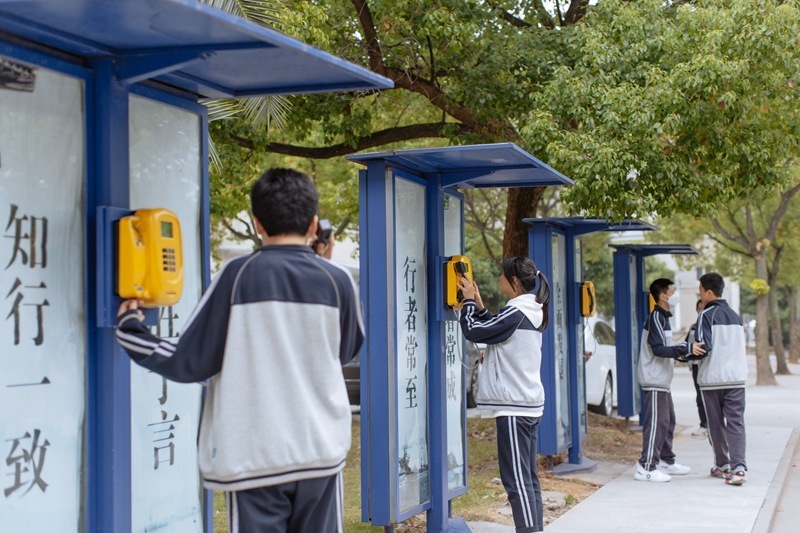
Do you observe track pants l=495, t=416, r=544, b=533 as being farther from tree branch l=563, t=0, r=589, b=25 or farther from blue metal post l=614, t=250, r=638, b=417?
tree branch l=563, t=0, r=589, b=25

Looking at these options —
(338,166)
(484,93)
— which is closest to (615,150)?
Result: (484,93)

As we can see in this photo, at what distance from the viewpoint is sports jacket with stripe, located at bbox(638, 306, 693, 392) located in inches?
360

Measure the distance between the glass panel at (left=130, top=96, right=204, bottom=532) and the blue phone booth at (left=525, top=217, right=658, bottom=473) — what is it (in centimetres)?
526

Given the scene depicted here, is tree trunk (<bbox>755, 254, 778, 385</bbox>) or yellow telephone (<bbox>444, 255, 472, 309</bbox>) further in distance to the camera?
tree trunk (<bbox>755, 254, 778, 385</bbox>)

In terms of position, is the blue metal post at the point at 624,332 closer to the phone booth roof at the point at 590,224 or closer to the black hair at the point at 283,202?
the phone booth roof at the point at 590,224

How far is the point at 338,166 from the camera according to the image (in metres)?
20.4

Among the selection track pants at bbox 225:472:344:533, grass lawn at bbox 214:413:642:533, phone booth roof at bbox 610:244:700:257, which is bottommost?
grass lawn at bbox 214:413:642:533

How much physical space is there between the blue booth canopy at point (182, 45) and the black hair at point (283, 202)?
49 centimetres

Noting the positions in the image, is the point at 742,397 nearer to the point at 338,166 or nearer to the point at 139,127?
the point at 139,127

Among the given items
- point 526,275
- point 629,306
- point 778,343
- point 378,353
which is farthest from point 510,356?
point 778,343

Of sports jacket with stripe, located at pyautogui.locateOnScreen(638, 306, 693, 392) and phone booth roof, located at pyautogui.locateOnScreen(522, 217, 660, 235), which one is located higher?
phone booth roof, located at pyautogui.locateOnScreen(522, 217, 660, 235)

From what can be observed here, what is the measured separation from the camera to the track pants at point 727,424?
9.00 metres

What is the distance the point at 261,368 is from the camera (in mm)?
3172

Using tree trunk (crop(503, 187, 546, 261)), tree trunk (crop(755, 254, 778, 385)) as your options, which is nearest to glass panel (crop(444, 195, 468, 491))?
tree trunk (crop(503, 187, 546, 261))
